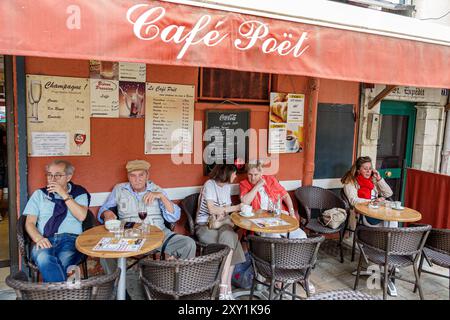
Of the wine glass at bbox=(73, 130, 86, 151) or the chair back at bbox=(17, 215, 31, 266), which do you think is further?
the wine glass at bbox=(73, 130, 86, 151)

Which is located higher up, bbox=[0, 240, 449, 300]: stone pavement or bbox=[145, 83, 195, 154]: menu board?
bbox=[145, 83, 195, 154]: menu board

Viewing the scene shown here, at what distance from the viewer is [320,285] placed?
4195 mm

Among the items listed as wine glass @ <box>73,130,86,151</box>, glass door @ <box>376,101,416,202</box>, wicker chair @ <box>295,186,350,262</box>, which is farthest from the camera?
glass door @ <box>376,101,416,202</box>

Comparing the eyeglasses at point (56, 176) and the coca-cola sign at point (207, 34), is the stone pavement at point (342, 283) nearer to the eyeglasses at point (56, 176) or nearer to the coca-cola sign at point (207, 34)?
the eyeglasses at point (56, 176)

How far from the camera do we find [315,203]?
5.28 m

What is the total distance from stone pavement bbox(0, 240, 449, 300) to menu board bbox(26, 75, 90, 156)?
5.03 ft

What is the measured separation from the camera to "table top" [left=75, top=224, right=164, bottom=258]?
2768 millimetres

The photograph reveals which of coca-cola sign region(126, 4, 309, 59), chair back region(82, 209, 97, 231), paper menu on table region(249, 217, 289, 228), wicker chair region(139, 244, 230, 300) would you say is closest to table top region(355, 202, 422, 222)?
paper menu on table region(249, 217, 289, 228)

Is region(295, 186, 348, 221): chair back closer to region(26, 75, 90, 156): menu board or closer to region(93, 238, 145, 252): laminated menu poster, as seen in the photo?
region(93, 238, 145, 252): laminated menu poster

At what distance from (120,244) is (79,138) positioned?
4.79ft

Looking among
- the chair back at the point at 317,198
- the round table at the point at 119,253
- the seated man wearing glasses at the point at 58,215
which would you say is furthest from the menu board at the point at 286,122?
the seated man wearing glasses at the point at 58,215

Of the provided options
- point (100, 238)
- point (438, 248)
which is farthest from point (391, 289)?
point (100, 238)
